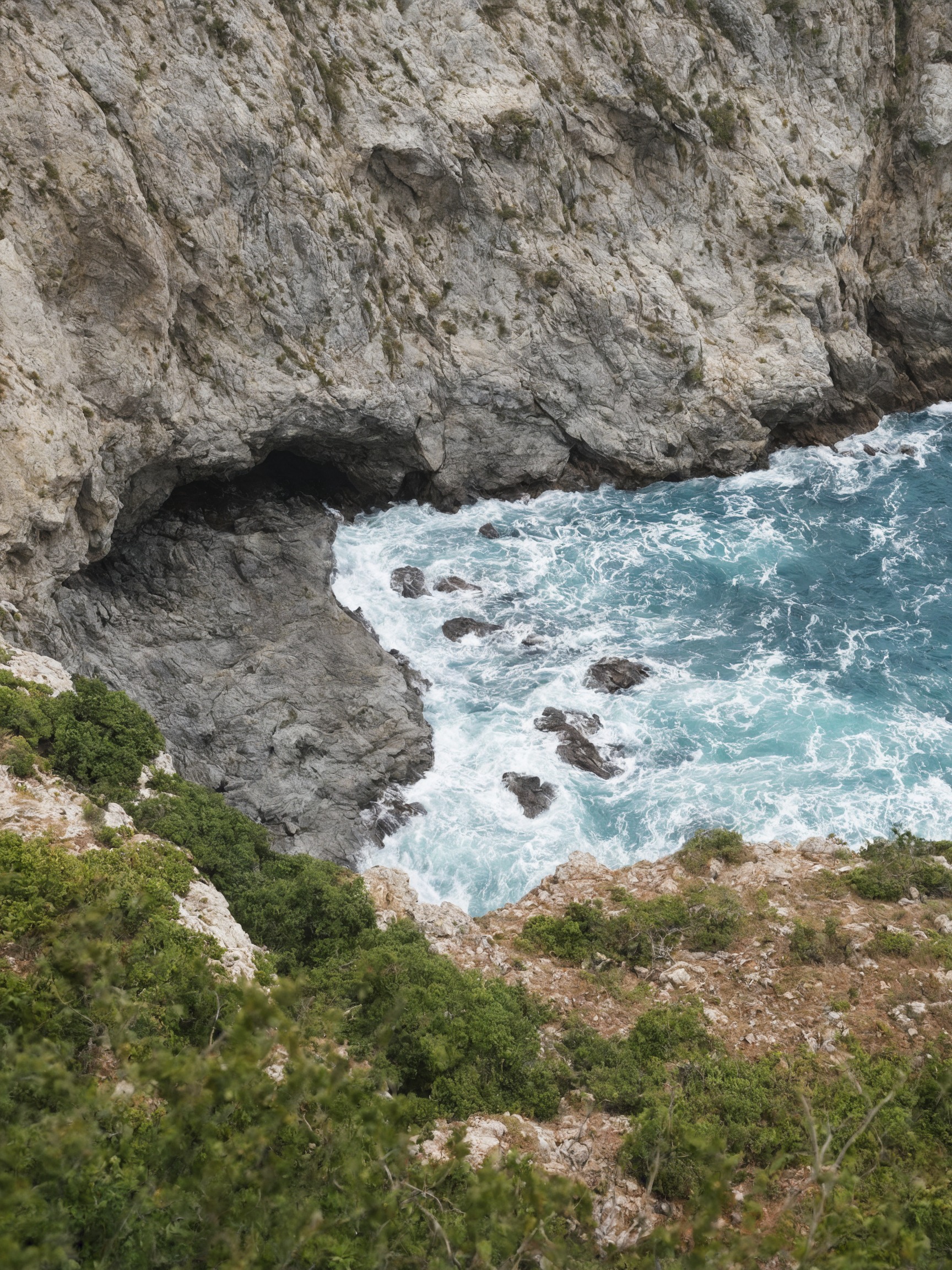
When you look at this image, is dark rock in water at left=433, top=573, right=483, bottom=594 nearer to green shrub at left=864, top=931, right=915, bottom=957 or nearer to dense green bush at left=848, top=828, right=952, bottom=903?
dense green bush at left=848, top=828, right=952, bottom=903

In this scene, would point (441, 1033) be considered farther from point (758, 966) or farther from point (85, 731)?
point (85, 731)

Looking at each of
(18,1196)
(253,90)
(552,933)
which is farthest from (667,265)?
(18,1196)

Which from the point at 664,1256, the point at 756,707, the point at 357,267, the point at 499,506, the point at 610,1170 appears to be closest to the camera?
the point at 664,1256

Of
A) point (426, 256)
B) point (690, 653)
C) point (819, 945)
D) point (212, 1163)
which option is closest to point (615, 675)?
point (690, 653)

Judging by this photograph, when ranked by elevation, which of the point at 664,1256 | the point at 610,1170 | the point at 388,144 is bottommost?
the point at 610,1170

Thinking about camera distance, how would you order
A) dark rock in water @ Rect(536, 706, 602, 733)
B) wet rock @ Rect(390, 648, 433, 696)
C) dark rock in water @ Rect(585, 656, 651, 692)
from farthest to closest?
dark rock in water @ Rect(585, 656, 651, 692) → wet rock @ Rect(390, 648, 433, 696) → dark rock in water @ Rect(536, 706, 602, 733)

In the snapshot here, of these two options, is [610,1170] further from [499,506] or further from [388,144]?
[388,144]

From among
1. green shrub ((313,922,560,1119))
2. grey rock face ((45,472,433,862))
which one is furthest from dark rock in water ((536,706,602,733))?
green shrub ((313,922,560,1119))
